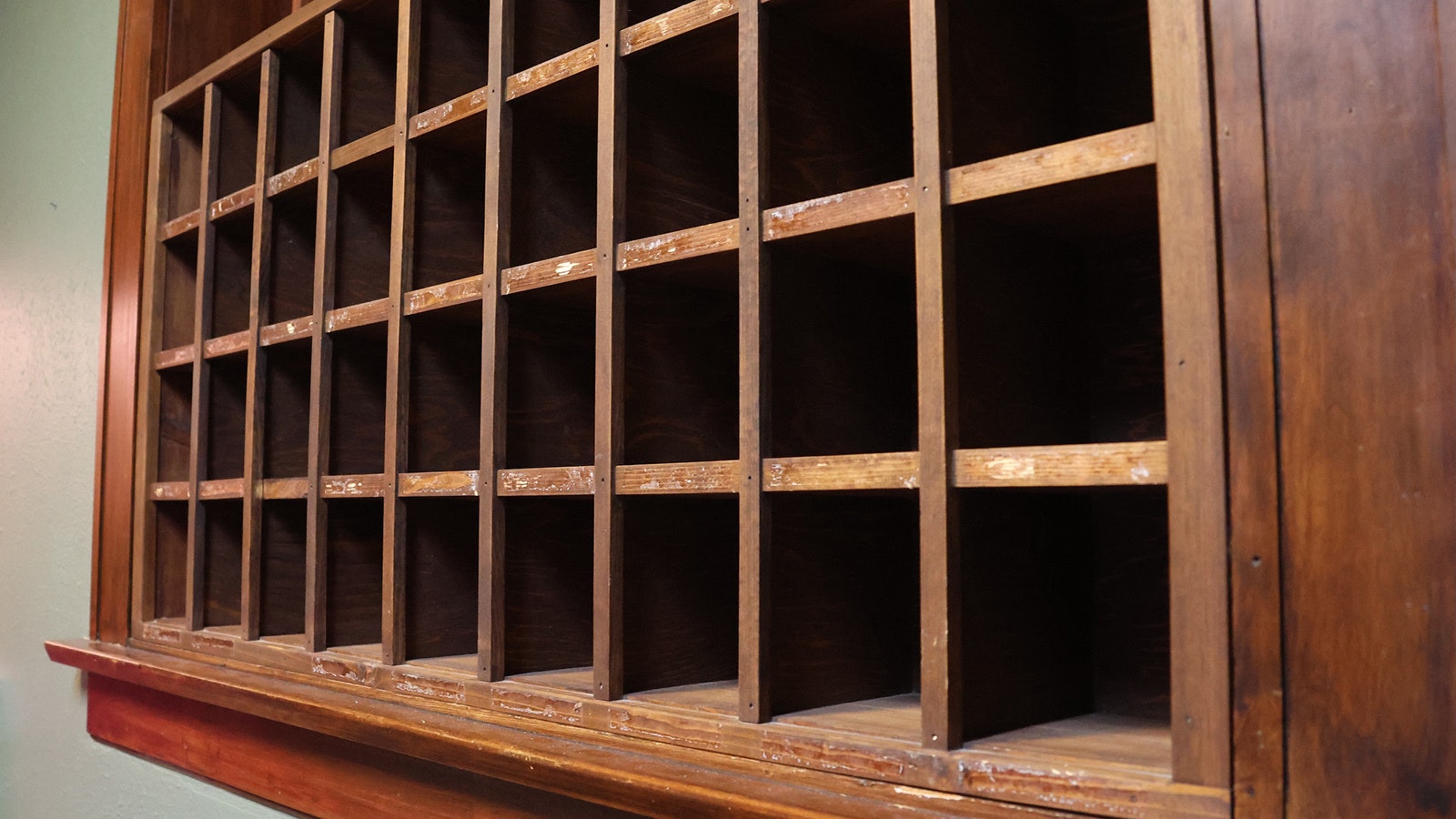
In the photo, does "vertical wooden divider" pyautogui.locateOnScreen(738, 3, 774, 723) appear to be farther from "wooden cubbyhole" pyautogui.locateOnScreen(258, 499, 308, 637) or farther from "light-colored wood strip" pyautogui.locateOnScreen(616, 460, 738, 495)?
"wooden cubbyhole" pyautogui.locateOnScreen(258, 499, 308, 637)

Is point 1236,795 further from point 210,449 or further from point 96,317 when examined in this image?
point 96,317

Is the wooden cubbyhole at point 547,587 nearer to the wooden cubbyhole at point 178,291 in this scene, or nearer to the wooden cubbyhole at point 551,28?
the wooden cubbyhole at point 551,28

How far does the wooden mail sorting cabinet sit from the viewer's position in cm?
77

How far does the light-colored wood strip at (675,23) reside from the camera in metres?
0.97

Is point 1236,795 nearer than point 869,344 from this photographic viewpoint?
Yes

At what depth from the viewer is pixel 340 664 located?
1.32 m

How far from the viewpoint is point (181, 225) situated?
1.75 meters

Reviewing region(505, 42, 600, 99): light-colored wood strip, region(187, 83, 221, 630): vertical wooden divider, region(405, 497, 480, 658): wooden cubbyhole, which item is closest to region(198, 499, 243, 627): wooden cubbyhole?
region(187, 83, 221, 630): vertical wooden divider

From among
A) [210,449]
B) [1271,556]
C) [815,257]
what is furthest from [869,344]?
[210,449]

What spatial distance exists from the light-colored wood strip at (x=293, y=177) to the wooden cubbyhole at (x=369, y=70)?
5 centimetres

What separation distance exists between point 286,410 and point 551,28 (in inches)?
26.3

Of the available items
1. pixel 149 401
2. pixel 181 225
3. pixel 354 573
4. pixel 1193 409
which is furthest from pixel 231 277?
pixel 1193 409

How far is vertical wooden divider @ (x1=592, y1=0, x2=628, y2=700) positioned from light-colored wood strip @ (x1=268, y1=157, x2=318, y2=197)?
0.56 m

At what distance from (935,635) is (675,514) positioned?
Result: 1.26ft
